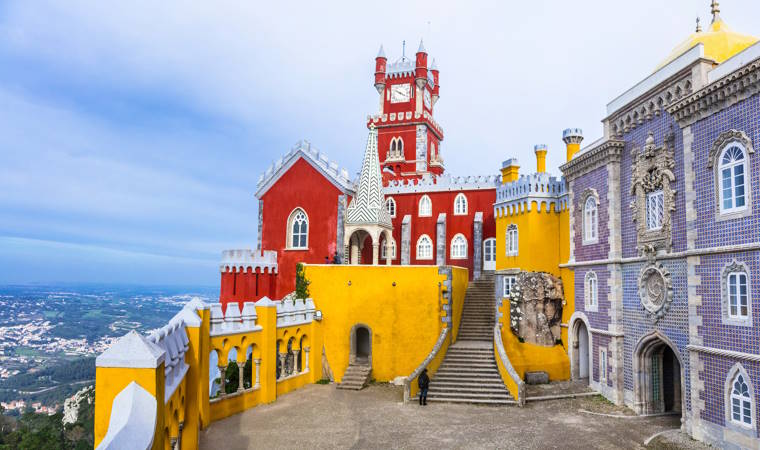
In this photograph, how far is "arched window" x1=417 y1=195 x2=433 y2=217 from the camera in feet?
100

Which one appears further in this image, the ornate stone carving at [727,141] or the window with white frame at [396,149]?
the window with white frame at [396,149]

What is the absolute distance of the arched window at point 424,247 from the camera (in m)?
30.4

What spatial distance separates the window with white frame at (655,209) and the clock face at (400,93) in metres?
24.2

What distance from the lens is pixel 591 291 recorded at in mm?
19797

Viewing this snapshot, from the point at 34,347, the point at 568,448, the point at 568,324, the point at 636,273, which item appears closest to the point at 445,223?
the point at 568,324

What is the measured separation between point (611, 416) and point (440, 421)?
5.38 m

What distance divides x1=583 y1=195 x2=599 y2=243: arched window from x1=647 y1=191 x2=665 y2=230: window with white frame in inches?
121

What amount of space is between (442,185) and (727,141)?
18394mm

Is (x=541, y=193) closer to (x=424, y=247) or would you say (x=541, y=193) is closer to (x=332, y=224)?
(x=424, y=247)

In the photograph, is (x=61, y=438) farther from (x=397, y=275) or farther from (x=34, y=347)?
(x=34, y=347)

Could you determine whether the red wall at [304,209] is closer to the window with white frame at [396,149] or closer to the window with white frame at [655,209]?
the window with white frame at [396,149]

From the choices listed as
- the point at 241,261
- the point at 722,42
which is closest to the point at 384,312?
the point at 241,261

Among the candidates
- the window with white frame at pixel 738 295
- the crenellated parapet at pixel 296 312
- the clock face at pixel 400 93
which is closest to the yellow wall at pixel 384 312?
the crenellated parapet at pixel 296 312

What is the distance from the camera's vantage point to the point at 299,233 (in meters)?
28.4
